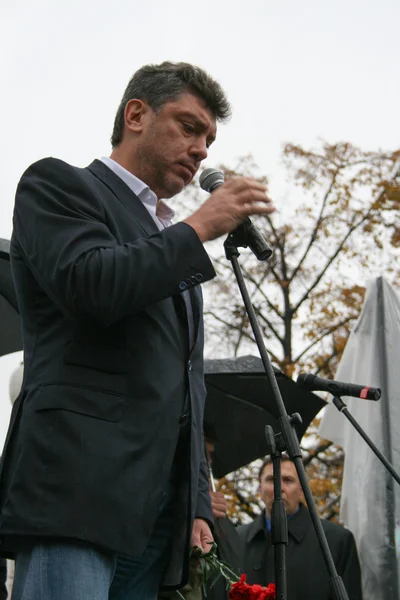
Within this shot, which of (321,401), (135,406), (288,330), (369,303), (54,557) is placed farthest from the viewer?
(288,330)

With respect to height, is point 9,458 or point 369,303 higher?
point 369,303

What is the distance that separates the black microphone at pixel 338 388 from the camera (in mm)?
3951

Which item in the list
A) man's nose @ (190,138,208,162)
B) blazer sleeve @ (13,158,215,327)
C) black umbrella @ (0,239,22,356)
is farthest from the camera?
black umbrella @ (0,239,22,356)

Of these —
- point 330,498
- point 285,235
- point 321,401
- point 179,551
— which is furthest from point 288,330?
point 179,551

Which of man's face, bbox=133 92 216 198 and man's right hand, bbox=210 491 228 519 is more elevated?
man's face, bbox=133 92 216 198

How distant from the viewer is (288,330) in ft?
54.6

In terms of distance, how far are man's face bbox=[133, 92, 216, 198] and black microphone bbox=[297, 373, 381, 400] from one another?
6.57 ft

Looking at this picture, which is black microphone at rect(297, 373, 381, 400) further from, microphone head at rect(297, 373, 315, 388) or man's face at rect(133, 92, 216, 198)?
man's face at rect(133, 92, 216, 198)

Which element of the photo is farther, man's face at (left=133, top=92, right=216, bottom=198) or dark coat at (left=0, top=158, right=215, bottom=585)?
man's face at (left=133, top=92, right=216, bottom=198)

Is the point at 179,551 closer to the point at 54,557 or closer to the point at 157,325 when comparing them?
the point at 54,557

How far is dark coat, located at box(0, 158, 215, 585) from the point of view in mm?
1640

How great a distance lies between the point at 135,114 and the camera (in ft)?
7.98

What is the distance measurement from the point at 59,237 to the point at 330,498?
16.1m

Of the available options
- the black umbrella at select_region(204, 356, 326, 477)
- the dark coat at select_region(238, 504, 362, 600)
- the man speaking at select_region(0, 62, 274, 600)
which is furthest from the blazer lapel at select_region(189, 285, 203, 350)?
the black umbrella at select_region(204, 356, 326, 477)
